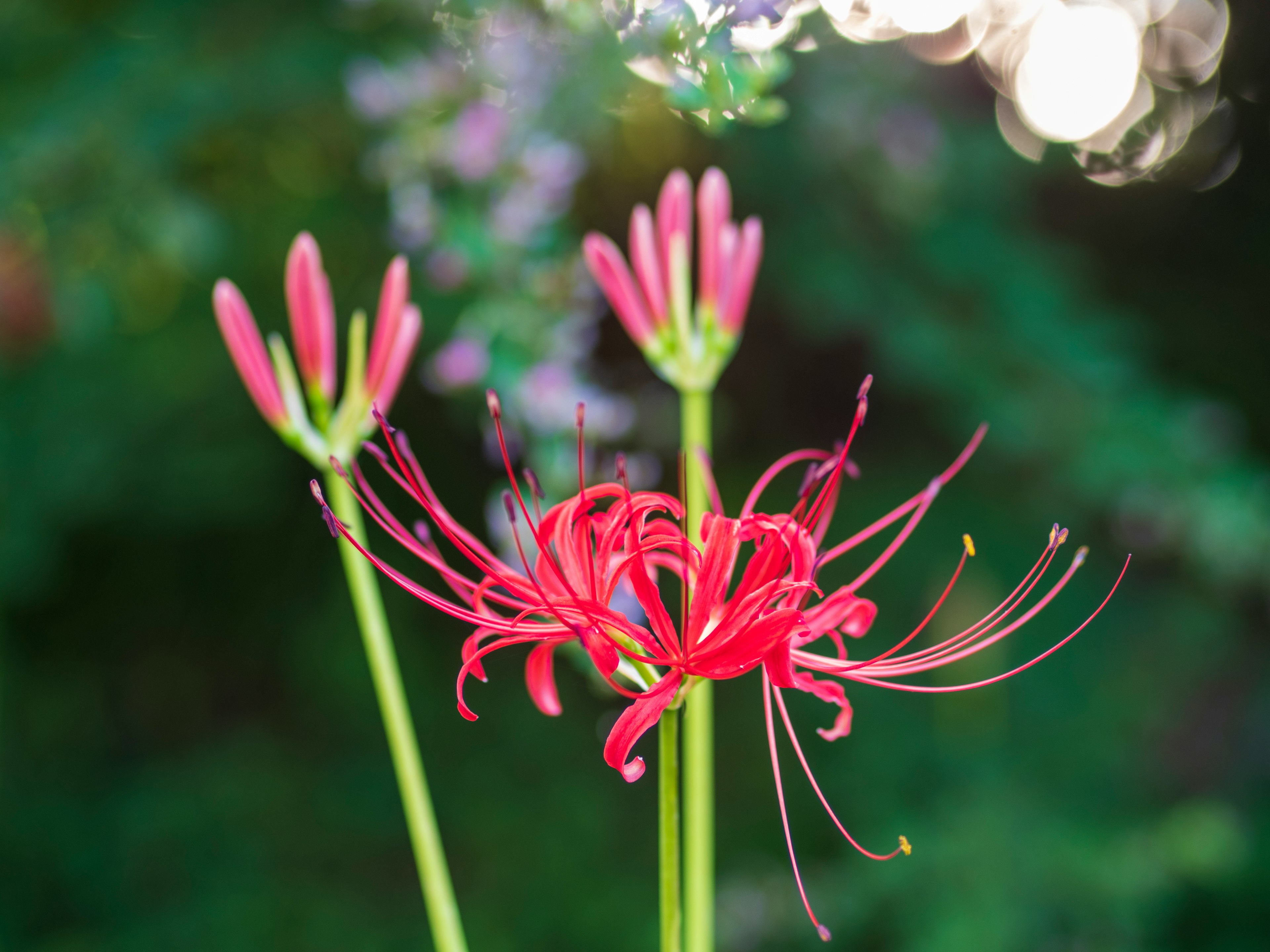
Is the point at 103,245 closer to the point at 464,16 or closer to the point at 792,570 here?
the point at 464,16

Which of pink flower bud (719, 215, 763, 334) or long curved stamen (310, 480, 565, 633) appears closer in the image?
long curved stamen (310, 480, 565, 633)

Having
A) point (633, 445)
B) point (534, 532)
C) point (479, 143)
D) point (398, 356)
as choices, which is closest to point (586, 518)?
point (534, 532)

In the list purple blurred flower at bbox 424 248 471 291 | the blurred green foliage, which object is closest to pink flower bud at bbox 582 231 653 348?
purple blurred flower at bbox 424 248 471 291

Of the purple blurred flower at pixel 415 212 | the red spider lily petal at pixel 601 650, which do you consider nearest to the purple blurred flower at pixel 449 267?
the purple blurred flower at pixel 415 212

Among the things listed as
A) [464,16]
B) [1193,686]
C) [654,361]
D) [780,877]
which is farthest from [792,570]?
[1193,686]

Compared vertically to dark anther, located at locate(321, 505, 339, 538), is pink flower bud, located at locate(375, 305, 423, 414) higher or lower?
higher

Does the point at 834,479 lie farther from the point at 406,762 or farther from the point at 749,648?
the point at 406,762

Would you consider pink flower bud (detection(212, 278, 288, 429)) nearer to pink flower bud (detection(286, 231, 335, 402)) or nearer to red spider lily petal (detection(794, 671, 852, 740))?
pink flower bud (detection(286, 231, 335, 402))
